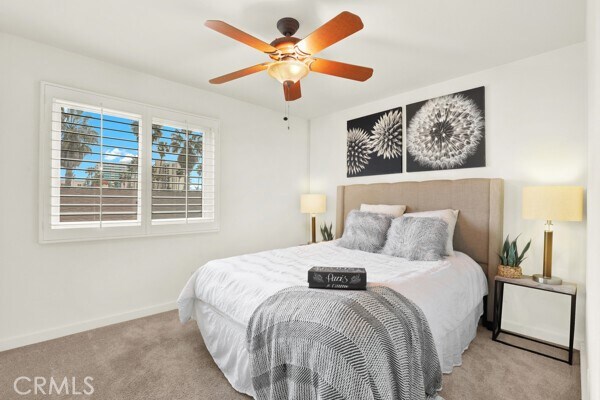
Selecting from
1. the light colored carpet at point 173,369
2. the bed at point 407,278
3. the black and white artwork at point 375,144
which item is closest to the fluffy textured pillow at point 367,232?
the bed at point 407,278

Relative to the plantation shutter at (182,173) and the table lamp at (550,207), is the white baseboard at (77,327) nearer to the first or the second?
the plantation shutter at (182,173)

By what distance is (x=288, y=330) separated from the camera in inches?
54.4

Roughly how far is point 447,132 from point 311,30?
1869mm

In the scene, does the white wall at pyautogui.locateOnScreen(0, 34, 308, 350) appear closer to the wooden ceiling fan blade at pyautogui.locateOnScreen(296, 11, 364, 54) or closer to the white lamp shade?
the white lamp shade

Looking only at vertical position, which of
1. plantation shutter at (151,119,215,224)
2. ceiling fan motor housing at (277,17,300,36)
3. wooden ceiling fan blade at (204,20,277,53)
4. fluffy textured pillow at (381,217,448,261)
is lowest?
fluffy textured pillow at (381,217,448,261)

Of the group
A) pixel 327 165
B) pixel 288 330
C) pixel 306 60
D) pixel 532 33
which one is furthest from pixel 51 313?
pixel 532 33

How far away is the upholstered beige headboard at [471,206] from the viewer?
2.69 meters

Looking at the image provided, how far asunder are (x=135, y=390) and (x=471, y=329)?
8.44ft

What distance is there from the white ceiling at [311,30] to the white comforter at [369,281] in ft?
6.14

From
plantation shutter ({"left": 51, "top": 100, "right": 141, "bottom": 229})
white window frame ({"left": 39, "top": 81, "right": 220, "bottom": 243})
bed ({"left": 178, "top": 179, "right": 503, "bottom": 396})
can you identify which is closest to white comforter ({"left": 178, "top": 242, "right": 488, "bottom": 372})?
bed ({"left": 178, "top": 179, "right": 503, "bottom": 396})

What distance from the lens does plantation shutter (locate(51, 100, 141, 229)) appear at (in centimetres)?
256

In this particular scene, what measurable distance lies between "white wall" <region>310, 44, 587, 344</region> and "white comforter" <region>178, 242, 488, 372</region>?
0.54 m

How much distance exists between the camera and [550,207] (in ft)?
7.22

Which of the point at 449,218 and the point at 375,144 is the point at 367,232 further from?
the point at 375,144
